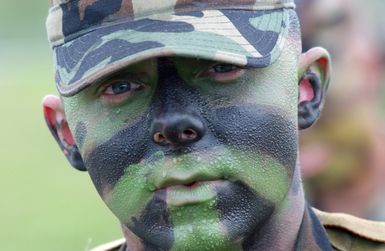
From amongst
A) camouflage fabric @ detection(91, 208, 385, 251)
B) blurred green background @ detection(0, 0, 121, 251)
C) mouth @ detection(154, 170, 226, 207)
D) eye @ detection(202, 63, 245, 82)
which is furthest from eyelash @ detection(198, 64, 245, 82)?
blurred green background @ detection(0, 0, 121, 251)

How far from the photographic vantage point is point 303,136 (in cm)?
716

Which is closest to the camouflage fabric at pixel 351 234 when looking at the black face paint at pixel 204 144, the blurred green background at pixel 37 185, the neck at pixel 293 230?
the neck at pixel 293 230

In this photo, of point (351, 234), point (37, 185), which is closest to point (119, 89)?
point (351, 234)

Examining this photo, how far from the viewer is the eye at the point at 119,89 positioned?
11.9 ft

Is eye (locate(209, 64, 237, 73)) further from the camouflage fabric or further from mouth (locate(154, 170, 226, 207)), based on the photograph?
the camouflage fabric

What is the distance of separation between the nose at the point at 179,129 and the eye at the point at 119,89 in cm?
12

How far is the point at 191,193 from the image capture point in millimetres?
3541

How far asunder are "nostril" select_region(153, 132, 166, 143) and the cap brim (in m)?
0.18

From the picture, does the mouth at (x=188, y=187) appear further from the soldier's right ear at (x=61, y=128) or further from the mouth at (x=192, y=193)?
the soldier's right ear at (x=61, y=128)

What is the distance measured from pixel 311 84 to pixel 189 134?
23.4 inches

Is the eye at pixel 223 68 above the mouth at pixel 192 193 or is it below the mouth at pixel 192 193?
above

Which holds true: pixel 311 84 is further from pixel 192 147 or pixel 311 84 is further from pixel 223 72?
pixel 192 147

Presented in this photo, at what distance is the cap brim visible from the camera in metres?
3.52

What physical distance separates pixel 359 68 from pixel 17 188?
8.64m
